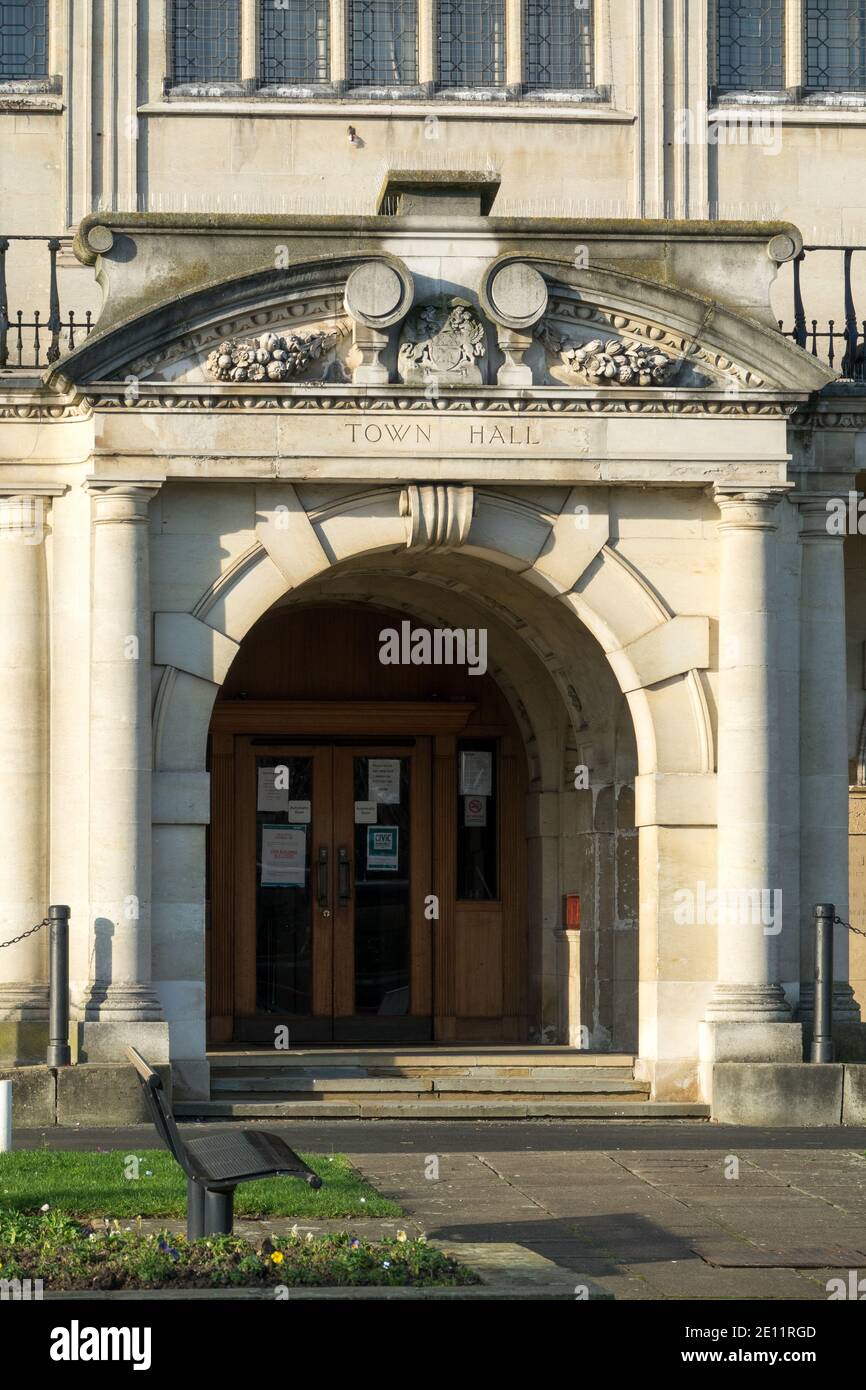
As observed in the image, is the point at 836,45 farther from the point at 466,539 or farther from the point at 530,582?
the point at 466,539

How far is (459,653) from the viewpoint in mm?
20438

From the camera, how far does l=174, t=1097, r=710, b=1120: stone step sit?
51.0ft

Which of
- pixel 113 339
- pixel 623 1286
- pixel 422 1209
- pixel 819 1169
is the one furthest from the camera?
pixel 113 339

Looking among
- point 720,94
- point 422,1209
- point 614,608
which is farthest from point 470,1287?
point 720,94

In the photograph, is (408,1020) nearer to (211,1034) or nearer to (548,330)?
(211,1034)

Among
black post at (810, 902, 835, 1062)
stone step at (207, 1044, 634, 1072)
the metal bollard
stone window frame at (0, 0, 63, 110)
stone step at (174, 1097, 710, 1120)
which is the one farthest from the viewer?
stone window frame at (0, 0, 63, 110)

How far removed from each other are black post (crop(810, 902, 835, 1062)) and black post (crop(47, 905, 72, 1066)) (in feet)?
16.7

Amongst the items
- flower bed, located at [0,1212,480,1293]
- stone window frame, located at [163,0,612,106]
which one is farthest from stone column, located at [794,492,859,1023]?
flower bed, located at [0,1212,480,1293]

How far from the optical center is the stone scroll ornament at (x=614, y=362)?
15.9m

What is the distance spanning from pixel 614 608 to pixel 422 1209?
6151mm

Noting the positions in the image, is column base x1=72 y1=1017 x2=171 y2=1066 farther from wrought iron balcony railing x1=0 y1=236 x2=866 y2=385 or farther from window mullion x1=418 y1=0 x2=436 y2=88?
window mullion x1=418 y1=0 x2=436 y2=88


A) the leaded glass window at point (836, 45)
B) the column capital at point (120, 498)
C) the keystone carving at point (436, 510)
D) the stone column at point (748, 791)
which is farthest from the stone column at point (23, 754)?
the leaded glass window at point (836, 45)

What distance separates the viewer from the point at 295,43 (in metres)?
20.1

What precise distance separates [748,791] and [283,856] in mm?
5454
